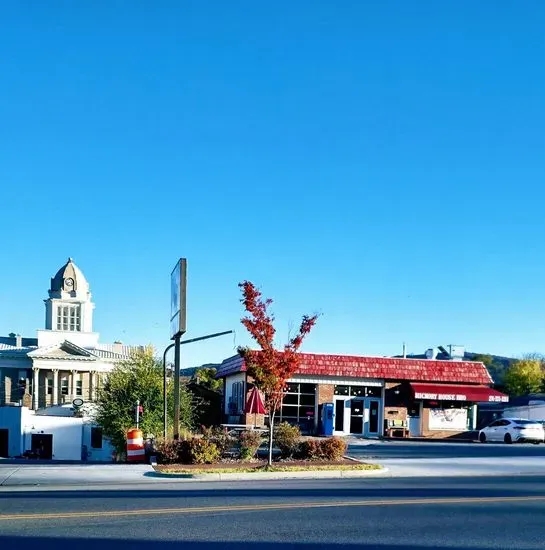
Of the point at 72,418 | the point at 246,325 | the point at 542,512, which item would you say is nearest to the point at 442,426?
the point at 72,418

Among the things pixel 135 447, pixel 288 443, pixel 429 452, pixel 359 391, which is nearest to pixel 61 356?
pixel 359 391

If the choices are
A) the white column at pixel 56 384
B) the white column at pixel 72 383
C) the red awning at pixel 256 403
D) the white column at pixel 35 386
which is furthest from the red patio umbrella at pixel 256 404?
the white column at pixel 72 383

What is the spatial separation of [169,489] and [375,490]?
13.6 feet

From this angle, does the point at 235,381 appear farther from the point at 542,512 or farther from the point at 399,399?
the point at 542,512

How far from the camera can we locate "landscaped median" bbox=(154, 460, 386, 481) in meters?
19.9

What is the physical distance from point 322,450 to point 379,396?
21632mm

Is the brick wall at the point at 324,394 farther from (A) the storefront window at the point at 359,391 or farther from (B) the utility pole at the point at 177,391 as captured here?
(B) the utility pole at the point at 177,391

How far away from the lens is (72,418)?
48.5 m

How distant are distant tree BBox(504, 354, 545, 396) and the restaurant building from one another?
4967 centimetres

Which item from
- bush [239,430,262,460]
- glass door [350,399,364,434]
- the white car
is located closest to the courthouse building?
glass door [350,399,364,434]

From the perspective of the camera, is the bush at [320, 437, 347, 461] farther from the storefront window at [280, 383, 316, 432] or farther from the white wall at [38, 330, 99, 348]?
the white wall at [38, 330, 99, 348]

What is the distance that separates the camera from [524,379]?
92.9m

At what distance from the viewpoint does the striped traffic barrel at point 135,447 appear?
24109 millimetres

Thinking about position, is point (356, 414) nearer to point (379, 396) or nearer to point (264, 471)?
point (379, 396)
